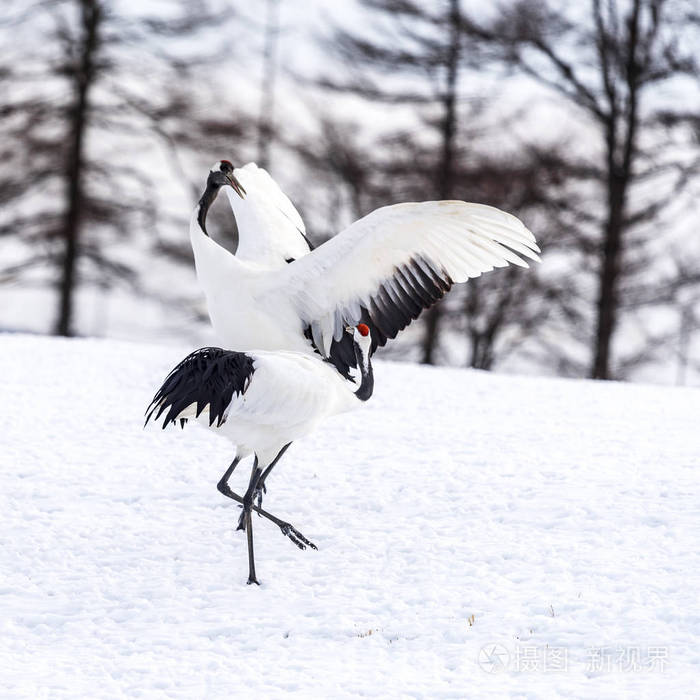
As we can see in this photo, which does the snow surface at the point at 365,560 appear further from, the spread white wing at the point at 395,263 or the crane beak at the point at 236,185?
the crane beak at the point at 236,185

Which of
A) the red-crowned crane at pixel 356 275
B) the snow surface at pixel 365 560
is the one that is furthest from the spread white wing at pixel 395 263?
the snow surface at pixel 365 560

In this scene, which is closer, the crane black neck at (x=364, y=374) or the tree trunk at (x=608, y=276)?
the crane black neck at (x=364, y=374)

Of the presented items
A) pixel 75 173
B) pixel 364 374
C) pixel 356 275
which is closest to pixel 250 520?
pixel 364 374

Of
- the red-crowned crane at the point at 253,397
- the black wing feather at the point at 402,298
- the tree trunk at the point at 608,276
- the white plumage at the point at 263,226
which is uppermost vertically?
the tree trunk at the point at 608,276

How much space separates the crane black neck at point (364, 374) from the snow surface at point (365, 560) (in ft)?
2.82

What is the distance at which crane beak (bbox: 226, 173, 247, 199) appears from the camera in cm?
649

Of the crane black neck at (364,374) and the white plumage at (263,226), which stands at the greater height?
the white plumage at (263,226)

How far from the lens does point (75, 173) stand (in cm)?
1898

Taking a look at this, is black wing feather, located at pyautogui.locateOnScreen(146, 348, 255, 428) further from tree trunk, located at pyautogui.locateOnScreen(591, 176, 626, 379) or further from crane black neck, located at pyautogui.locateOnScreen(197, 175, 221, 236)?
tree trunk, located at pyautogui.locateOnScreen(591, 176, 626, 379)

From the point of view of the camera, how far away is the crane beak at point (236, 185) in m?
6.49

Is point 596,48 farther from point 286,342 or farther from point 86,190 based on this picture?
point 286,342

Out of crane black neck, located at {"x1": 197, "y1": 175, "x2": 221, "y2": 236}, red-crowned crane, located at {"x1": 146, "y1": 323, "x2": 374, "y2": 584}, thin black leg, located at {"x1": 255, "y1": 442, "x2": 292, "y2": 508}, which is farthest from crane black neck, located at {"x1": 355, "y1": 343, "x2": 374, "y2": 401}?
crane black neck, located at {"x1": 197, "y1": 175, "x2": 221, "y2": 236}

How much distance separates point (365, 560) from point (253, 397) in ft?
3.74

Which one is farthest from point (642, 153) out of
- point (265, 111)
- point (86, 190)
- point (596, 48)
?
point (86, 190)
